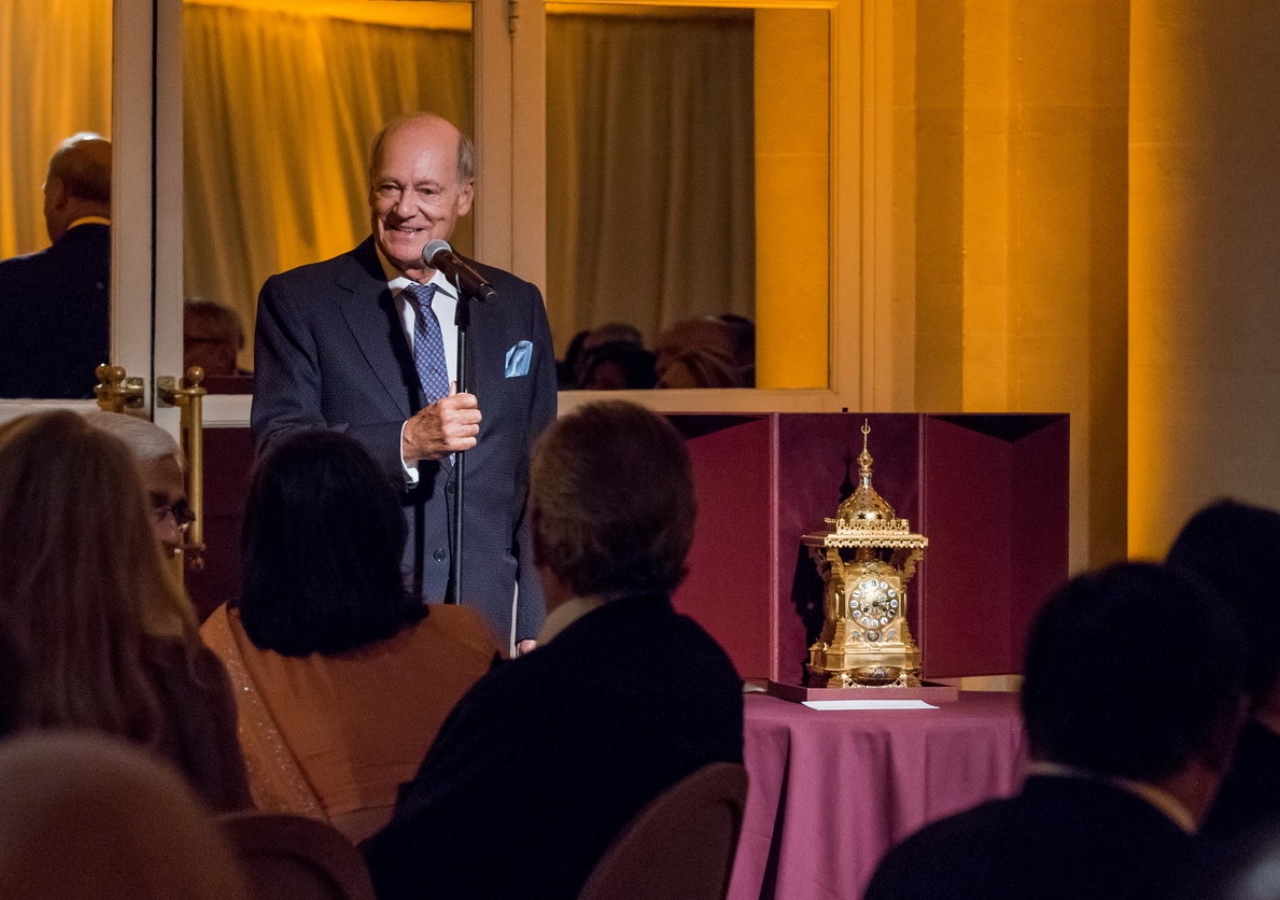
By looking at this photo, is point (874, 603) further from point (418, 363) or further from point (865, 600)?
point (418, 363)

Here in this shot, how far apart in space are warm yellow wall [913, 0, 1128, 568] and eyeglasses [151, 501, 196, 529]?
2.41 metres

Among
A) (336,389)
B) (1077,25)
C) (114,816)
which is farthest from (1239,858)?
(1077,25)

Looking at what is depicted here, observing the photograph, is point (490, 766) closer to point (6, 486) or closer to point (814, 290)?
point (6, 486)

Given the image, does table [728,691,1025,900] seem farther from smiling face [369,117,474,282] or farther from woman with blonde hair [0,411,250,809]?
woman with blonde hair [0,411,250,809]

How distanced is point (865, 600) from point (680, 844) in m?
1.71

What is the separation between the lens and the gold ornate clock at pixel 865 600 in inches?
131

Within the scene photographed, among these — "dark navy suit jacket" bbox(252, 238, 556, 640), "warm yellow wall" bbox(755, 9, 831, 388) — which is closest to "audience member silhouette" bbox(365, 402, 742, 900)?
"dark navy suit jacket" bbox(252, 238, 556, 640)

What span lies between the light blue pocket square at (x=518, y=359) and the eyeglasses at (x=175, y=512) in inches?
33.4

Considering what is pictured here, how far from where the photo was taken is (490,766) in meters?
1.78

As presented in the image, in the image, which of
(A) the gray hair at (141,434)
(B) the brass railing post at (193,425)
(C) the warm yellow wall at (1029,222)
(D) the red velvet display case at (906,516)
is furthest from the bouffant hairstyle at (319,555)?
(C) the warm yellow wall at (1029,222)

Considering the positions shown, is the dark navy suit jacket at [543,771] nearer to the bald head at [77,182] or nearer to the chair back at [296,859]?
the chair back at [296,859]

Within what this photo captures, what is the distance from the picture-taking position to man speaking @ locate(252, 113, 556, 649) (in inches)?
128

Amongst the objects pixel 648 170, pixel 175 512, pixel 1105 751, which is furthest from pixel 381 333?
pixel 1105 751

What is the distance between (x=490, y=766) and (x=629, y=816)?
0.50 feet
